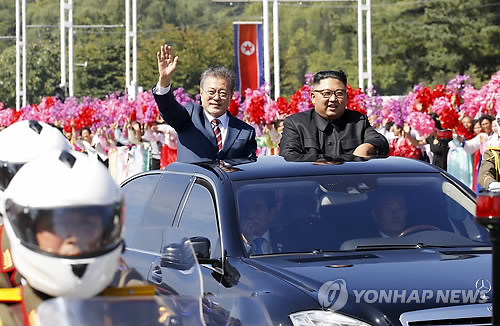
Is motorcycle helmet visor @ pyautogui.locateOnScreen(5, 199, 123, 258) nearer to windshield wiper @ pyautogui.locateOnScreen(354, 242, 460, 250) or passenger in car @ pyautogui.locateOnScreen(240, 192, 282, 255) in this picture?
passenger in car @ pyautogui.locateOnScreen(240, 192, 282, 255)

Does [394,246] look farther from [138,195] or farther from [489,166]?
[489,166]

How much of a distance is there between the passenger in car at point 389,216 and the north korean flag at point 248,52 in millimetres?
27332

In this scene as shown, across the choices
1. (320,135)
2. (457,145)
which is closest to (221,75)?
(320,135)

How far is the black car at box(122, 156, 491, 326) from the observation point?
551 centimetres

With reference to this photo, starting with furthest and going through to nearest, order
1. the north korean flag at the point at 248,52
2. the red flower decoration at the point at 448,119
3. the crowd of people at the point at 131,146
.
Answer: the north korean flag at the point at 248,52
the crowd of people at the point at 131,146
the red flower decoration at the point at 448,119

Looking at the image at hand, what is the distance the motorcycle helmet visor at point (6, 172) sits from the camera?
4.49 metres

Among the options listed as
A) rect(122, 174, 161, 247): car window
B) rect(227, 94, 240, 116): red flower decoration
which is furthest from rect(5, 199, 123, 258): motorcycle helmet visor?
rect(227, 94, 240, 116): red flower decoration

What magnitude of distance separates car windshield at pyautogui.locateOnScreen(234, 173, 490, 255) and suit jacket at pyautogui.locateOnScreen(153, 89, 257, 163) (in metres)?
1.50

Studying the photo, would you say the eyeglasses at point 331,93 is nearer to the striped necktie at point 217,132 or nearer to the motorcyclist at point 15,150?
the striped necktie at point 217,132

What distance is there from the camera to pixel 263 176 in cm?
666

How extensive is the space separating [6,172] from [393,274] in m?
2.06

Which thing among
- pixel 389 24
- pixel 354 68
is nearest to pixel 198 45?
pixel 354 68

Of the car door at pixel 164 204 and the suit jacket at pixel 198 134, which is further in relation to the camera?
the suit jacket at pixel 198 134

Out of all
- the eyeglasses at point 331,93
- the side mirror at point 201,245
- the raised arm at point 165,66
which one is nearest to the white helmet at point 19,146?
the side mirror at point 201,245
